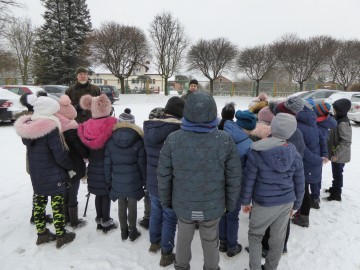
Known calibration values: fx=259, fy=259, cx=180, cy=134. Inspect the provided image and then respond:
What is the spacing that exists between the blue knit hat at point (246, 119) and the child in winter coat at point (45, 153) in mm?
1956

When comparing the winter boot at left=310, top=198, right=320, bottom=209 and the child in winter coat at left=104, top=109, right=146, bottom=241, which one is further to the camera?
the winter boot at left=310, top=198, right=320, bottom=209

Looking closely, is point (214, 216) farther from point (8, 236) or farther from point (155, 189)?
point (8, 236)

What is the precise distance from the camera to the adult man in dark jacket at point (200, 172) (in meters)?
2.11

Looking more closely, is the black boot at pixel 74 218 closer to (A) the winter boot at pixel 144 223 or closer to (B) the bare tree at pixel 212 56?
(A) the winter boot at pixel 144 223

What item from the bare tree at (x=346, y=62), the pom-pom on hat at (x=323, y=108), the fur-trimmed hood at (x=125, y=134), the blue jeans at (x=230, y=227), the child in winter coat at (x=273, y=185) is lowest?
the blue jeans at (x=230, y=227)

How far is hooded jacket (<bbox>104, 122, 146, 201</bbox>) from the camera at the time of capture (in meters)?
2.88

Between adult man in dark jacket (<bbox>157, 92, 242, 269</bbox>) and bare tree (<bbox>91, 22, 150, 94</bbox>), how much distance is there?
91.9ft

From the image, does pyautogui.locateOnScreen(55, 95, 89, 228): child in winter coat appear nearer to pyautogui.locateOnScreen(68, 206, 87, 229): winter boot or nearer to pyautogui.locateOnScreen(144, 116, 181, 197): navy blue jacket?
pyautogui.locateOnScreen(68, 206, 87, 229): winter boot

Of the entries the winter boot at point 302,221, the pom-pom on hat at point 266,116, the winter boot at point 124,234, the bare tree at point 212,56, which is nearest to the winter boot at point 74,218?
the winter boot at point 124,234

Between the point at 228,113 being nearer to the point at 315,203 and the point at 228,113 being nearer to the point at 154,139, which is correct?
the point at 154,139

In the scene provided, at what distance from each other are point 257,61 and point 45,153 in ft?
90.6

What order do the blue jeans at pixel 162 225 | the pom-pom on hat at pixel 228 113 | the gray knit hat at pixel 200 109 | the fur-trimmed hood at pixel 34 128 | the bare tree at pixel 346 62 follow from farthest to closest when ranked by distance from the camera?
the bare tree at pixel 346 62, the pom-pom on hat at pixel 228 113, the blue jeans at pixel 162 225, the fur-trimmed hood at pixel 34 128, the gray knit hat at pixel 200 109

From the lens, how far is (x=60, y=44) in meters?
27.7

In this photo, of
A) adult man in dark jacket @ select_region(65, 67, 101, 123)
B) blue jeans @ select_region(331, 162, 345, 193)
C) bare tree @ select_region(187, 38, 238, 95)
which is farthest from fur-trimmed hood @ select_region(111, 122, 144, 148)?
bare tree @ select_region(187, 38, 238, 95)
